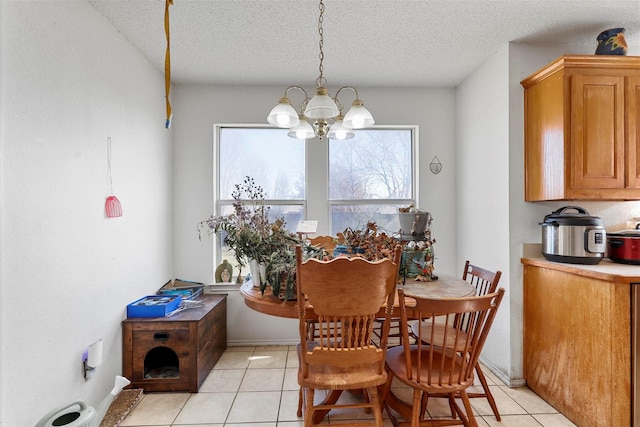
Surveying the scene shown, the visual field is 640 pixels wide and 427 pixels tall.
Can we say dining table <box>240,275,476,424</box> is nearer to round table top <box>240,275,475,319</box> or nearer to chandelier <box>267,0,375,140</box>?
round table top <box>240,275,475,319</box>

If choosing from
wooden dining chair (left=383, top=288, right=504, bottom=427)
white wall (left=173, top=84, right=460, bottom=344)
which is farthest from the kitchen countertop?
white wall (left=173, top=84, right=460, bottom=344)

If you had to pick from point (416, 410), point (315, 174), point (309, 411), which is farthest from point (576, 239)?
point (315, 174)

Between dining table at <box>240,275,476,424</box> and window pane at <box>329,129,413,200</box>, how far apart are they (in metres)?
1.36

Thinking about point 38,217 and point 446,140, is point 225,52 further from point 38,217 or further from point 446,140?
point 446,140

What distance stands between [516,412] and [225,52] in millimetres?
3388

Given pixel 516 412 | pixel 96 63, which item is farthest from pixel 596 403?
pixel 96 63

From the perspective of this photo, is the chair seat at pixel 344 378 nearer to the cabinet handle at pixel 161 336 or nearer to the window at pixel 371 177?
the cabinet handle at pixel 161 336

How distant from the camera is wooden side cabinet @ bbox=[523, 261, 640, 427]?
5.50 feet

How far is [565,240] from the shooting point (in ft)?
6.73

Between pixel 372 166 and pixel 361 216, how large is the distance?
1.83ft

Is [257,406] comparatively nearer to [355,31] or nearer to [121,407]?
[121,407]

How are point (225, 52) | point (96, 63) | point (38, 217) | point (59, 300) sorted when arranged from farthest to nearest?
point (225, 52) → point (96, 63) → point (59, 300) → point (38, 217)

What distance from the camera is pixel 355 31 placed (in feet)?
7.36

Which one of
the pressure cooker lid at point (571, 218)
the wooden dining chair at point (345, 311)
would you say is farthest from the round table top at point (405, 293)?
the pressure cooker lid at point (571, 218)
